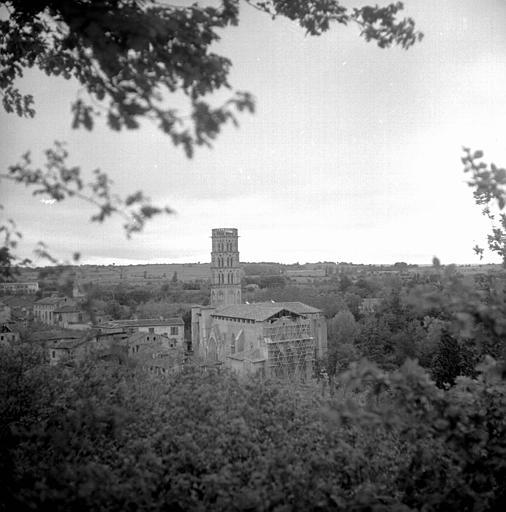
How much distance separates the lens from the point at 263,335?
31703 millimetres

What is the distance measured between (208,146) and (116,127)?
2.09 ft

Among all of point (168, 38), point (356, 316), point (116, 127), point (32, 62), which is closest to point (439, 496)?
point (116, 127)

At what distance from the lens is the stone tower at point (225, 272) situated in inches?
1971

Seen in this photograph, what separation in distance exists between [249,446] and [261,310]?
3028cm

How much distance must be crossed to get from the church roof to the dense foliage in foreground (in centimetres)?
2754

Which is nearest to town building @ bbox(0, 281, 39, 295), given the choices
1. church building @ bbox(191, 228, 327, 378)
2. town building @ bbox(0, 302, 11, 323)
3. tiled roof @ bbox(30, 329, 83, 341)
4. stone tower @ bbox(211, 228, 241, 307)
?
town building @ bbox(0, 302, 11, 323)

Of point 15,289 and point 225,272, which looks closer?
point 15,289

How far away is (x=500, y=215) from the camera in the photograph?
630 cm

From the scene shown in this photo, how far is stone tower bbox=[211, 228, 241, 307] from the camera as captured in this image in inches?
1971

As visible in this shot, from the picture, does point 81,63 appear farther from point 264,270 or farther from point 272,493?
point 264,270

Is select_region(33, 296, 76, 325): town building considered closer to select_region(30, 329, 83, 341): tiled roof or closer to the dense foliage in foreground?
select_region(30, 329, 83, 341): tiled roof

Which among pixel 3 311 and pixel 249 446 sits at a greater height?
pixel 3 311

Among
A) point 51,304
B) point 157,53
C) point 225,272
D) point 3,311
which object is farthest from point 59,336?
point 225,272

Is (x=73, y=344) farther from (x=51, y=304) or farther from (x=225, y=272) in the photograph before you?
(x=225, y=272)
